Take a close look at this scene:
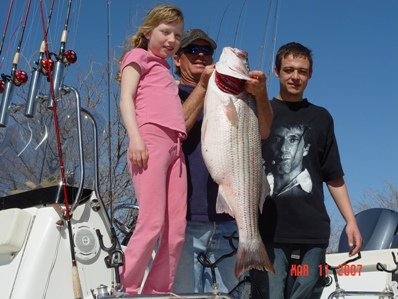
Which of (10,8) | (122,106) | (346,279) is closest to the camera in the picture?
Answer: (122,106)

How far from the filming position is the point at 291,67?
3861 mm

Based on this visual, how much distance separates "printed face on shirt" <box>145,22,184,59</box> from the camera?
11.5 ft

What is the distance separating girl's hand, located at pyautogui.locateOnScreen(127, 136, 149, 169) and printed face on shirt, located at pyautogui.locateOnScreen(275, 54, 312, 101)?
1178 mm

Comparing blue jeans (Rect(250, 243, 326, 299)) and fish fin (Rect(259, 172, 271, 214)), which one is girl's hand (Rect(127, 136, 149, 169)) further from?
blue jeans (Rect(250, 243, 326, 299))

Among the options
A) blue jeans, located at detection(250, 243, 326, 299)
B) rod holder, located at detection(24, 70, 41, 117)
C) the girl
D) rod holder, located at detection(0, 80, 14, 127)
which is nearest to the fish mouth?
the girl

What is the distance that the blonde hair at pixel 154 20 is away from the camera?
351 centimetres

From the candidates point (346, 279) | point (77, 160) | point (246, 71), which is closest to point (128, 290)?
point (77, 160)

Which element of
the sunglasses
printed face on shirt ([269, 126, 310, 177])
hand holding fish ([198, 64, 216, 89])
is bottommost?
printed face on shirt ([269, 126, 310, 177])

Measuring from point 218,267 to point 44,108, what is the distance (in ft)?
4.61

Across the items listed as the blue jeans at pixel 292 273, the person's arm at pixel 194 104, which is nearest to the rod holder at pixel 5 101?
the person's arm at pixel 194 104

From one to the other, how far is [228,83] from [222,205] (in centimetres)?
63

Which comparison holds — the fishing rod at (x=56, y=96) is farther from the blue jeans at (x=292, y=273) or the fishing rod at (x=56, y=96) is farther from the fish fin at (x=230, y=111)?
the blue jeans at (x=292, y=273)

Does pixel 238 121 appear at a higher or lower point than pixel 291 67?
lower

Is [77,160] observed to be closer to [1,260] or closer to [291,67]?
[1,260]
